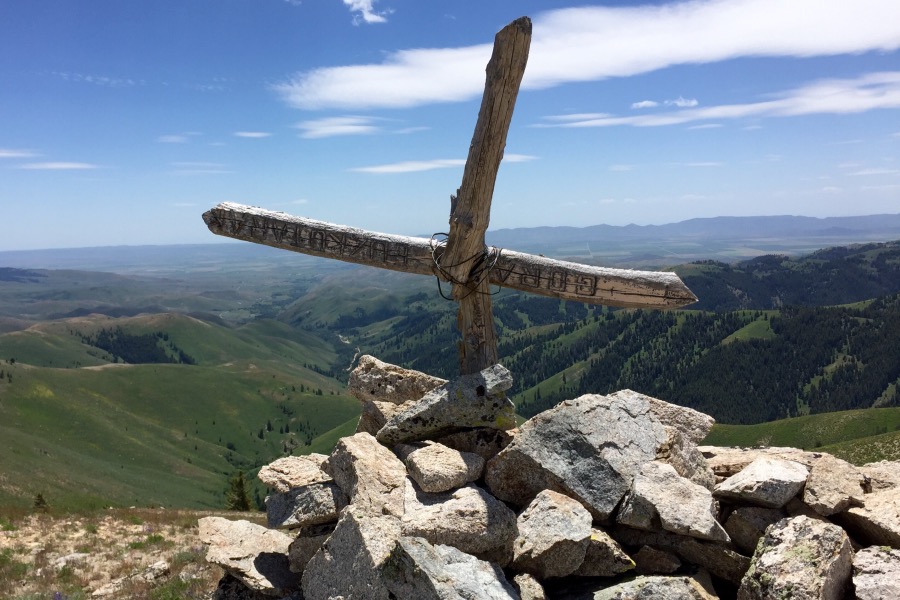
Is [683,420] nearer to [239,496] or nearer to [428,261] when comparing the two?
[428,261]

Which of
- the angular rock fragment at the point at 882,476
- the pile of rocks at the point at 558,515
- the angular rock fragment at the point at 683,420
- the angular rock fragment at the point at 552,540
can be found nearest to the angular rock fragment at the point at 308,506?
the pile of rocks at the point at 558,515

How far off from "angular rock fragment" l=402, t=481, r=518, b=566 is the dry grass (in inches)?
231

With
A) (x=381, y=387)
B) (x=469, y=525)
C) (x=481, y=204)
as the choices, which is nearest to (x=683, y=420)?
(x=469, y=525)

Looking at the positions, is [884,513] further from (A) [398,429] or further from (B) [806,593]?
(A) [398,429]

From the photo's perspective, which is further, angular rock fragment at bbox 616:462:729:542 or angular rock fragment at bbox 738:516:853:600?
angular rock fragment at bbox 616:462:729:542

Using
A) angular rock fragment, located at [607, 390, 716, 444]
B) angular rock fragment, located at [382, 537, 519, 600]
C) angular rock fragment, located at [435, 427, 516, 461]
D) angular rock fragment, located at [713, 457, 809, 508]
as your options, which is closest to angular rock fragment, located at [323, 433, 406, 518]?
angular rock fragment, located at [435, 427, 516, 461]

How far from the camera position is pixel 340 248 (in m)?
9.84

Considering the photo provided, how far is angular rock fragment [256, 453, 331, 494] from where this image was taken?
8.38 m

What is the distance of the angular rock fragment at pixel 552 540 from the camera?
6.68 meters

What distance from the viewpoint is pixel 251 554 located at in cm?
875

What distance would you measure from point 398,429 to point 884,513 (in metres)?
6.41

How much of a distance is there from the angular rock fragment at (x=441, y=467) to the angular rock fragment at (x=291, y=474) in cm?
142

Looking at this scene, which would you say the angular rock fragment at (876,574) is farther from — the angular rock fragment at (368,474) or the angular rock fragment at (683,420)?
the angular rock fragment at (368,474)

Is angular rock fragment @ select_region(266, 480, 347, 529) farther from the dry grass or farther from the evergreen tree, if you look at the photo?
the evergreen tree
